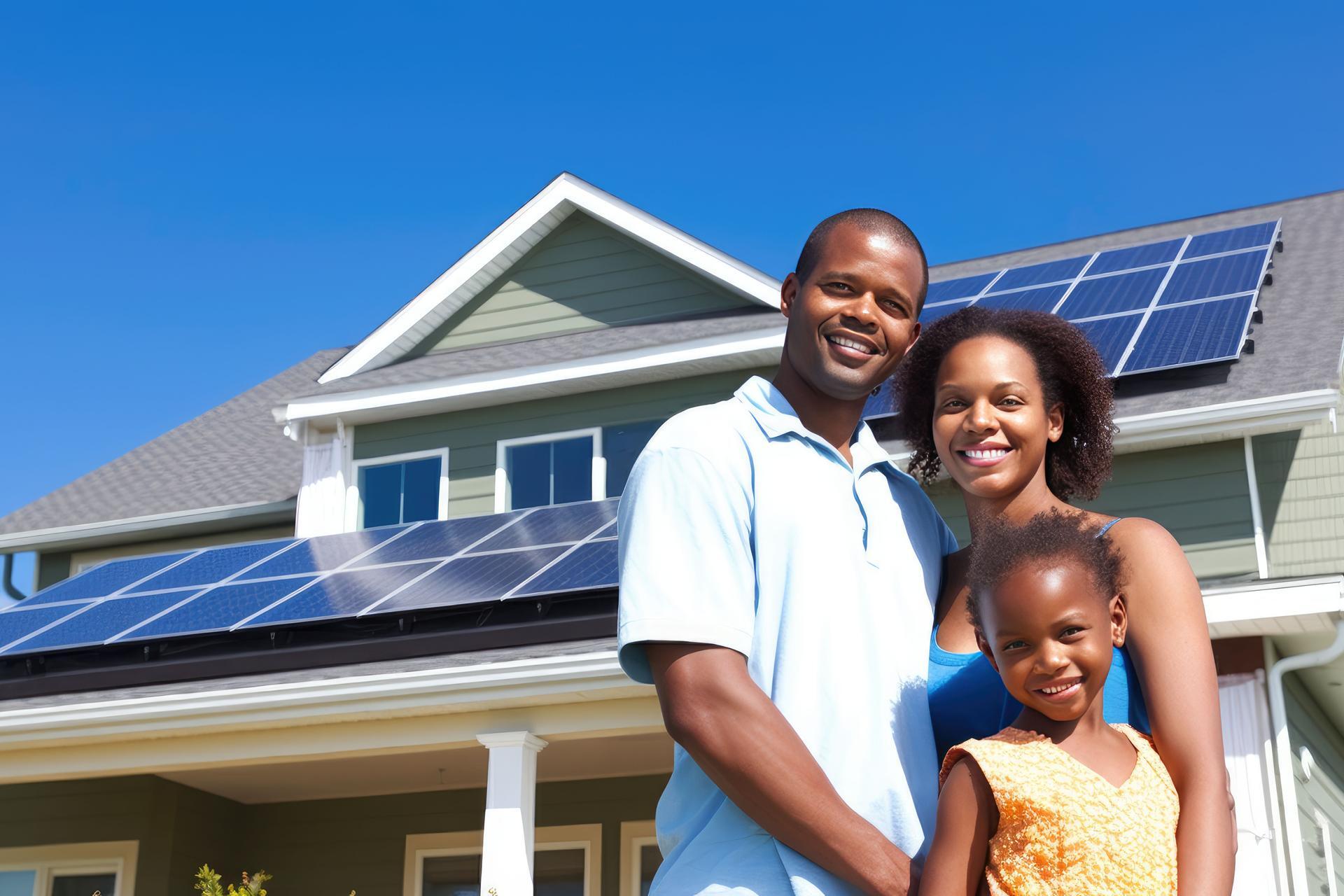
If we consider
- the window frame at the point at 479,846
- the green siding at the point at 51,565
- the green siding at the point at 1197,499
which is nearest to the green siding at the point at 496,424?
the window frame at the point at 479,846

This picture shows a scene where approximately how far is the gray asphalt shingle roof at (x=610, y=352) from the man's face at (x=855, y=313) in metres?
7.59

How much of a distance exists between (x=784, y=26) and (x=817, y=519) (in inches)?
1147

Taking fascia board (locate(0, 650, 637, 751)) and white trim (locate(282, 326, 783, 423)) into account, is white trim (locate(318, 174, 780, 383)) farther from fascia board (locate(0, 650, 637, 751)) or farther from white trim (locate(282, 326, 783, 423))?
fascia board (locate(0, 650, 637, 751))

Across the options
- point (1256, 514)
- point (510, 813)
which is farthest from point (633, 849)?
point (1256, 514)

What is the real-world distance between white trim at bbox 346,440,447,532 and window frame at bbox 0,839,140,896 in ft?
10.6

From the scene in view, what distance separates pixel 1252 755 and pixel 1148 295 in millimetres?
4112

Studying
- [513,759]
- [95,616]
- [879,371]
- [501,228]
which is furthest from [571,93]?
[879,371]

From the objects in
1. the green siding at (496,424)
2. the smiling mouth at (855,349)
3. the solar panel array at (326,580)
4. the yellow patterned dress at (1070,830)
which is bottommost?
the yellow patterned dress at (1070,830)

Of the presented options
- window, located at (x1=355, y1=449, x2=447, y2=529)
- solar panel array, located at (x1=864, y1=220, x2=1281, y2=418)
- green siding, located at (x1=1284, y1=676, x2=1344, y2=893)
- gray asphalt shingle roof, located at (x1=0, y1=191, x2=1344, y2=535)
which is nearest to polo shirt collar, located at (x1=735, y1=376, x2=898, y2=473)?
solar panel array, located at (x1=864, y1=220, x2=1281, y2=418)

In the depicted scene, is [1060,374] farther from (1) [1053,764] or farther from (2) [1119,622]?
(1) [1053,764]

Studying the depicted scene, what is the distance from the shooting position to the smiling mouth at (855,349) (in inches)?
105

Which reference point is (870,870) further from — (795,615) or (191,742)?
(191,742)

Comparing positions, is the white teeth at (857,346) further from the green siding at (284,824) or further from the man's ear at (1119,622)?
the green siding at (284,824)

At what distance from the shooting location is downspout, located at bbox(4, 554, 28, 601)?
1639 centimetres
